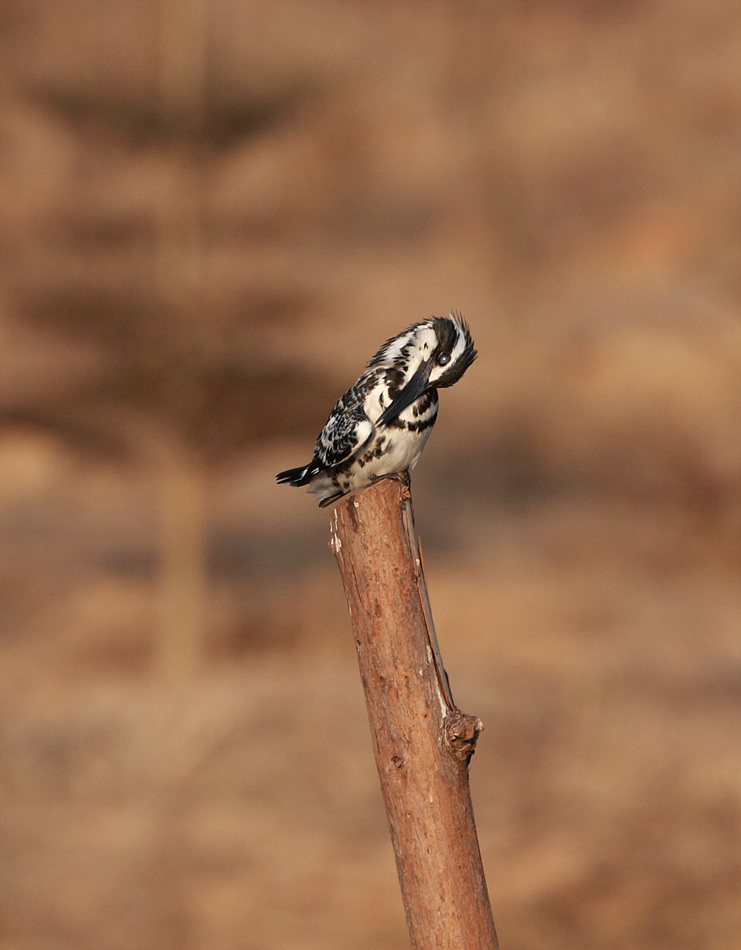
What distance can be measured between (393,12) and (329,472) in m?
2.78

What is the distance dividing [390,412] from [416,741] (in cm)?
88

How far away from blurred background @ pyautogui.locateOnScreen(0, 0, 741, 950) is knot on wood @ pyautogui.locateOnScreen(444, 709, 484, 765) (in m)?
2.69

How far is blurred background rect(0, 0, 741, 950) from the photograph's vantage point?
12.8 ft

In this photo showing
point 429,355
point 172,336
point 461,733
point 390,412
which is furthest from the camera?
point 172,336

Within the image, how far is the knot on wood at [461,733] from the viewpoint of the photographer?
1.37 meters

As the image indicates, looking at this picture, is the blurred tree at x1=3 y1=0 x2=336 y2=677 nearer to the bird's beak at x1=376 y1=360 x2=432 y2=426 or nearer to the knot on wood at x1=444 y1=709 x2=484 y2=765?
the bird's beak at x1=376 y1=360 x2=432 y2=426

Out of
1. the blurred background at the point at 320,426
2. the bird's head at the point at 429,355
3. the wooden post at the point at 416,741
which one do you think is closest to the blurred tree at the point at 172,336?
the blurred background at the point at 320,426

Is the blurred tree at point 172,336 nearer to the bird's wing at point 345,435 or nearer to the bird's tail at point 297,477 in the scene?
the bird's tail at point 297,477

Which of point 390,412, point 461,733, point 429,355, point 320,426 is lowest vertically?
point 461,733

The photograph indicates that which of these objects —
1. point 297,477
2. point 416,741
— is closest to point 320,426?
point 297,477

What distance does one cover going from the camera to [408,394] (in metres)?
2.13

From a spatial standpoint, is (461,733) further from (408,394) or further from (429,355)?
(429,355)

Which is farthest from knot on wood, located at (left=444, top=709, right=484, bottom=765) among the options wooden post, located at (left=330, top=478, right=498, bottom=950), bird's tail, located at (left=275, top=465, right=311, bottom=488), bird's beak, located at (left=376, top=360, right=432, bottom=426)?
bird's tail, located at (left=275, top=465, right=311, bottom=488)

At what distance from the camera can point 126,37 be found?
388 cm
